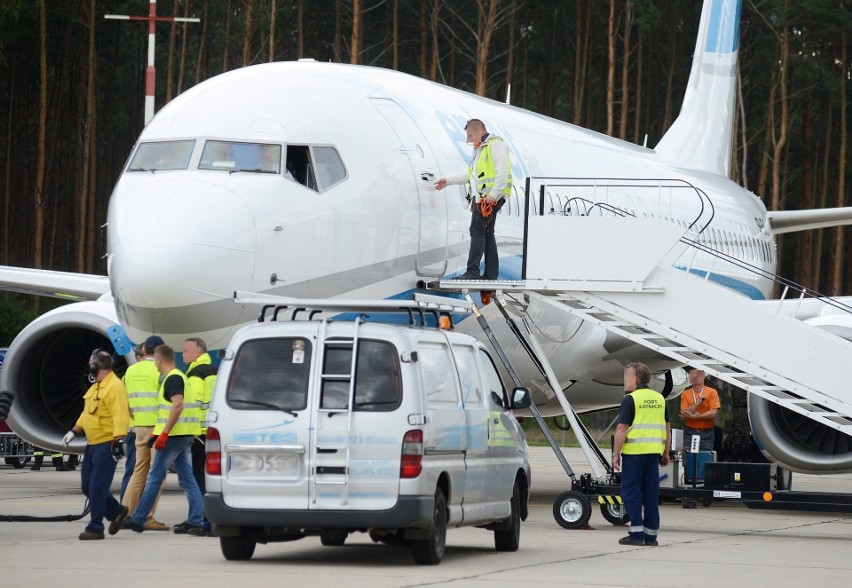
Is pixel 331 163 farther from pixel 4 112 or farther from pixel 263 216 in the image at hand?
pixel 4 112

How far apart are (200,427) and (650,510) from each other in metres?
3.60

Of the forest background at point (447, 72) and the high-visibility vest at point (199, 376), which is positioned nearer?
the high-visibility vest at point (199, 376)

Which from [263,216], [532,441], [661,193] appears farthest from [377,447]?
[532,441]

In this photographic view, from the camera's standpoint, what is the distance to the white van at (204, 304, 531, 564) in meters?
9.38

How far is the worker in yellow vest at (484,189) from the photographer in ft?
42.3

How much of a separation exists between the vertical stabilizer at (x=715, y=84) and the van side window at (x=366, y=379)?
17.5 m

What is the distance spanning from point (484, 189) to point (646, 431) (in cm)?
272

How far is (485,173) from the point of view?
13055 mm

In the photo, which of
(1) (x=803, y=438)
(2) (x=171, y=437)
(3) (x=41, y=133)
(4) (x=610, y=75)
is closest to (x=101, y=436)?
(2) (x=171, y=437)

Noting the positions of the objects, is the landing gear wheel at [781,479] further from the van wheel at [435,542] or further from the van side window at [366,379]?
the van side window at [366,379]

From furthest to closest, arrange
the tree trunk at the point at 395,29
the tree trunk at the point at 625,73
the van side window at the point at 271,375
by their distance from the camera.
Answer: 1. the tree trunk at the point at 395,29
2. the tree trunk at the point at 625,73
3. the van side window at the point at 271,375

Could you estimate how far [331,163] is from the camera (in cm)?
1228

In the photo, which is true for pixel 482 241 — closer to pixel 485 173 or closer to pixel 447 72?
pixel 485 173

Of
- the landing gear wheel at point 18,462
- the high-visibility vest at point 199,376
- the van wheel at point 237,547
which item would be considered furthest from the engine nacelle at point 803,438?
the landing gear wheel at point 18,462
